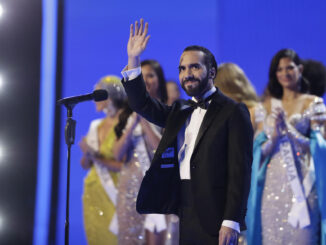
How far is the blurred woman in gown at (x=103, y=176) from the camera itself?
428cm

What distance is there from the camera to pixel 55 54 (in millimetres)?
4902

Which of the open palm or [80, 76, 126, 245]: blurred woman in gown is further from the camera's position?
[80, 76, 126, 245]: blurred woman in gown

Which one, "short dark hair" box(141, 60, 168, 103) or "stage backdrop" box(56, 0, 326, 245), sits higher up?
"stage backdrop" box(56, 0, 326, 245)

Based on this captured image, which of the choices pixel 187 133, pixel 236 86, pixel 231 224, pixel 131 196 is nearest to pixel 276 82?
pixel 236 86

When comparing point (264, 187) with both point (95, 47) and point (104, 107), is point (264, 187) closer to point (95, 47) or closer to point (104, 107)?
point (104, 107)

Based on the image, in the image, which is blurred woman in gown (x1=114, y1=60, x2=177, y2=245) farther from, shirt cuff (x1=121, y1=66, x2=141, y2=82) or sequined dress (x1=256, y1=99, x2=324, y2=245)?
shirt cuff (x1=121, y1=66, x2=141, y2=82)

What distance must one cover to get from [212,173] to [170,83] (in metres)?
2.73

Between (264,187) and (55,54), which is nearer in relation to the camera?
(264,187)

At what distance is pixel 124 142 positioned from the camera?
4.14 metres

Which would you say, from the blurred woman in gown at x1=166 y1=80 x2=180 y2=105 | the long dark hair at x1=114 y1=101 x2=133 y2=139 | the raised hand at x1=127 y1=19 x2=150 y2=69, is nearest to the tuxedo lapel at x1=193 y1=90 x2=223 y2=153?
the raised hand at x1=127 y1=19 x2=150 y2=69

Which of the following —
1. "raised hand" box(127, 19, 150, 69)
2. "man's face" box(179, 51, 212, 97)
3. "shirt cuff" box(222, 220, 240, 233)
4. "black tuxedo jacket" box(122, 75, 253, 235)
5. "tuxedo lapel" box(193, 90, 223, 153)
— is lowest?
"shirt cuff" box(222, 220, 240, 233)

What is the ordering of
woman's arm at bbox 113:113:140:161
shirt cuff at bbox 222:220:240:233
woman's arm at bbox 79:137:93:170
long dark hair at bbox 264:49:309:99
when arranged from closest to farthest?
shirt cuff at bbox 222:220:240:233
long dark hair at bbox 264:49:309:99
woman's arm at bbox 113:113:140:161
woman's arm at bbox 79:137:93:170

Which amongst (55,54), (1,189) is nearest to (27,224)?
(1,189)

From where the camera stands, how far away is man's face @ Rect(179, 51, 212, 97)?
2.47 m
